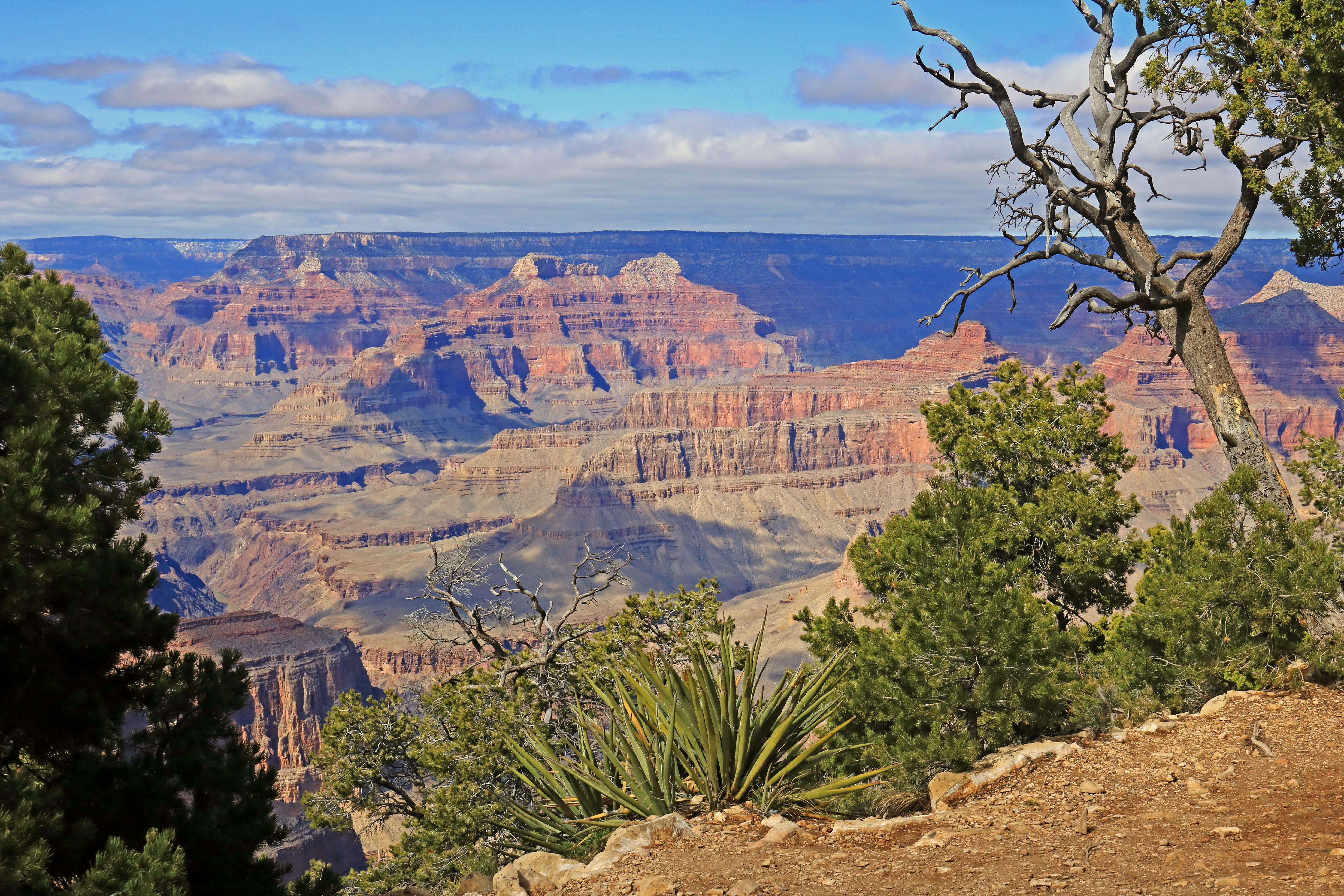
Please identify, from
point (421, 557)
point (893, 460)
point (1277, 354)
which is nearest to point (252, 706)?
A: point (421, 557)

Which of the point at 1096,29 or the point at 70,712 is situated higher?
the point at 1096,29

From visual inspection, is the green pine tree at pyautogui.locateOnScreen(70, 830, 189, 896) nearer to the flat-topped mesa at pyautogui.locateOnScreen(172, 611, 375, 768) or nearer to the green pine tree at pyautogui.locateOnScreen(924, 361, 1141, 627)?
the green pine tree at pyautogui.locateOnScreen(924, 361, 1141, 627)

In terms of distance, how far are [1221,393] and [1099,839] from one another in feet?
22.0

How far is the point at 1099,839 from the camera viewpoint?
7887 millimetres

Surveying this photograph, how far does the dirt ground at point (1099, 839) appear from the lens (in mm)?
7117

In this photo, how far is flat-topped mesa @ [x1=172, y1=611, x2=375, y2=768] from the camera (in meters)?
83.1

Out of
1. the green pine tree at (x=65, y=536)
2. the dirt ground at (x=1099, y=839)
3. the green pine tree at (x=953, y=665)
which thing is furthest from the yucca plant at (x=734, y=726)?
the green pine tree at (x=65, y=536)

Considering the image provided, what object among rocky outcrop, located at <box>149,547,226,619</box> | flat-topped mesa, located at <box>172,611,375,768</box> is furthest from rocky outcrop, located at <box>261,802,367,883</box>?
rocky outcrop, located at <box>149,547,226,619</box>

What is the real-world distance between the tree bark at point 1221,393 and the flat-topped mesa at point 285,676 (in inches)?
3040

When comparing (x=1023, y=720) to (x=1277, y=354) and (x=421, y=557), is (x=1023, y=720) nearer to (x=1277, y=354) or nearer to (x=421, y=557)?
(x=421, y=557)

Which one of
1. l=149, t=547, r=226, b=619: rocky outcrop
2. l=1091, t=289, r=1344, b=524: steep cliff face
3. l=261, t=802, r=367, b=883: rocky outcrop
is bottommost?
l=149, t=547, r=226, b=619: rocky outcrop

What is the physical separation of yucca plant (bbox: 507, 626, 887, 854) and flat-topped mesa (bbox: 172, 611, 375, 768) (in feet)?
252

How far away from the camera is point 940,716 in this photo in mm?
10711

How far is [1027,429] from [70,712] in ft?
44.0
